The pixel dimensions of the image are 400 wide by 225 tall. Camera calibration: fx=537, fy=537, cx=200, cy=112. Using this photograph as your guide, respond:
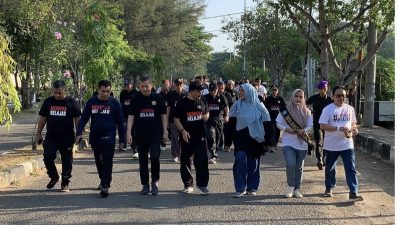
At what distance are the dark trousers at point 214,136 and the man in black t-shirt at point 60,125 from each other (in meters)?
2.57

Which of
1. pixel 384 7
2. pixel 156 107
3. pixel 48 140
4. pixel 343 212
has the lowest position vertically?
pixel 343 212

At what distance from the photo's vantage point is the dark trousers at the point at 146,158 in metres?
8.28

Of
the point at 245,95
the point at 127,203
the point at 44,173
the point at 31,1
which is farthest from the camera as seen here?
the point at 31,1

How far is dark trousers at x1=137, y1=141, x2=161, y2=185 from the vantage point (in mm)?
8281

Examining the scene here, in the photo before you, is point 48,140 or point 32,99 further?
point 32,99

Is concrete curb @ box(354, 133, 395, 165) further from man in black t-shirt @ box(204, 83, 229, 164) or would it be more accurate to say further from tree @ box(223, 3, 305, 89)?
tree @ box(223, 3, 305, 89)

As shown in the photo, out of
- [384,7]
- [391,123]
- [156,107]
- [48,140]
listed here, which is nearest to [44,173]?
[48,140]

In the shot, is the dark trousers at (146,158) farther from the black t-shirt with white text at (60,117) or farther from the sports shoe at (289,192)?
the sports shoe at (289,192)

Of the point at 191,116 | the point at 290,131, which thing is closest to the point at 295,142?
the point at 290,131

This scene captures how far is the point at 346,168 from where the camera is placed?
7.88 m

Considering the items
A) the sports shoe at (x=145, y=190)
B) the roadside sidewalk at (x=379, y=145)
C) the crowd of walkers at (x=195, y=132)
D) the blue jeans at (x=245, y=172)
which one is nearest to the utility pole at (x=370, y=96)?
the roadside sidewalk at (x=379, y=145)

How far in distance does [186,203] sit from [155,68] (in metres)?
27.7

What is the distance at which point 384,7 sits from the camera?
1414cm

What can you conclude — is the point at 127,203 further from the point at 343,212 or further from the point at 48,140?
the point at 343,212
